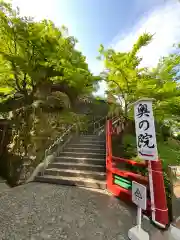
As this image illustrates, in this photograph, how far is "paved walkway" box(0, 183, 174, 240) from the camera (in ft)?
10.5

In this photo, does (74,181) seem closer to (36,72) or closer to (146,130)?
(146,130)

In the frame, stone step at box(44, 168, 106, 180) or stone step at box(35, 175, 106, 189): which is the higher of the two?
stone step at box(44, 168, 106, 180)

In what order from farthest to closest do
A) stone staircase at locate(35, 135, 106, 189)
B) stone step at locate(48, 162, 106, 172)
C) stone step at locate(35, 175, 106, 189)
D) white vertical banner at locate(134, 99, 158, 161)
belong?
stone step at locate(48, 162, 106, 172)
stone staircase at locate(35, 135, 106, 189)
stone step at locate(35, 175, 106, 189)
white vertical banner at locate(134, 99, 158, 161)

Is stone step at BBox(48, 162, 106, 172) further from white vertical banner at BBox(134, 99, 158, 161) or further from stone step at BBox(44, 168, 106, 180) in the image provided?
white vertical banner at BBox(134, 99, 158, 161)

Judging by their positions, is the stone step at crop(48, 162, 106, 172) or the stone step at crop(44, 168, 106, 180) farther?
the stone step at crop(48, 162, 106, 172)

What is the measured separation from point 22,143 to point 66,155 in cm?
421

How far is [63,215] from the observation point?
3900 mm

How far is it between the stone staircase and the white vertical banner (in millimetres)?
2919

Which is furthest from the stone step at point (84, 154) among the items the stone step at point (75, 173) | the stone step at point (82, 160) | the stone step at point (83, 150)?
the stone step at point (75, 173)

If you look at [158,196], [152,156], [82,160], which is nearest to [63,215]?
[158,196]

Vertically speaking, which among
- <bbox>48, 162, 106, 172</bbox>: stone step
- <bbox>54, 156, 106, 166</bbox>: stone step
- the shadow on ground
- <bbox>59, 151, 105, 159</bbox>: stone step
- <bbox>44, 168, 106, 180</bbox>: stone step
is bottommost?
the shadow on ground

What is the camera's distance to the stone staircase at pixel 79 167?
6.08m

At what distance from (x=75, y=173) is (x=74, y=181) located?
465 millimetres

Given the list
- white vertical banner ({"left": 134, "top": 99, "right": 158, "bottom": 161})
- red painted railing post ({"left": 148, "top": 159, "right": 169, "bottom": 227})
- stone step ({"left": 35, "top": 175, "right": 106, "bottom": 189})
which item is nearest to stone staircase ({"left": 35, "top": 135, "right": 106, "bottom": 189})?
stone step ({"left": 35, "top": 175, "right": 106, "bottom": 189})
